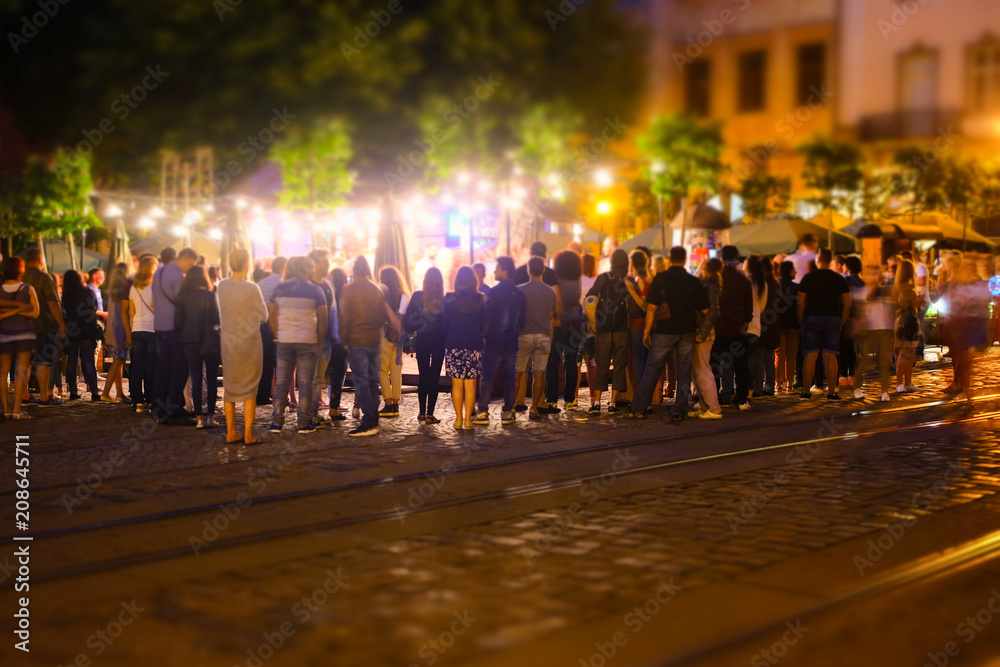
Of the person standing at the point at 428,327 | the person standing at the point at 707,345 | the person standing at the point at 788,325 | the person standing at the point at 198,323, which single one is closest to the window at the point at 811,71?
the person standing at the point at 428,327

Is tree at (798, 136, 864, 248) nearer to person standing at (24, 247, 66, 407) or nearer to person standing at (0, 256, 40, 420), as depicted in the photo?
person standing at (24, 247, 66, 407)

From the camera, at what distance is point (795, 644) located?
14.1 ft

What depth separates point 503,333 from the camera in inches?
453

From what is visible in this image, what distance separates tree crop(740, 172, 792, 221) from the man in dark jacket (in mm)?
9429

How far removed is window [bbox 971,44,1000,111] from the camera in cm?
213

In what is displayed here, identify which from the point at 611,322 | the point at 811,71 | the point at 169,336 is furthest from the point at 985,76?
the point at 169,336

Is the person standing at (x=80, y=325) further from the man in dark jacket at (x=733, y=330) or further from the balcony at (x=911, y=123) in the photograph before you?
the balcony at (x=911, y=123)

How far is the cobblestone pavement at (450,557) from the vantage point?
442 centimetres

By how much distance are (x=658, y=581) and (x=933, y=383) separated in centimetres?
1259

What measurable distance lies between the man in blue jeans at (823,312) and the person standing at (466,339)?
4727 millimetres

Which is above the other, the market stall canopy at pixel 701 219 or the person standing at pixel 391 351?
the market stall canopy at pixel 701 219

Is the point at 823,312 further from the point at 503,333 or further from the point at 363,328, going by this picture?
the point at 363,328

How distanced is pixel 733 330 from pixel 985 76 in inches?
435

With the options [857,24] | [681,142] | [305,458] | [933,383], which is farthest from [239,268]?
[933,383]
